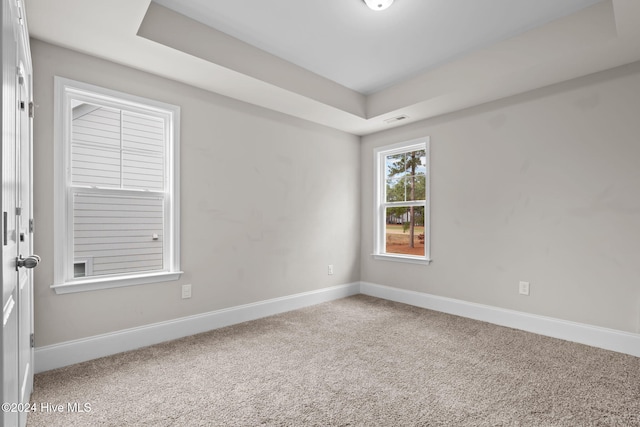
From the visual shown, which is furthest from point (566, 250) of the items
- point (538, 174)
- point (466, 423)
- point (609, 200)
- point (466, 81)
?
point (466, 423)

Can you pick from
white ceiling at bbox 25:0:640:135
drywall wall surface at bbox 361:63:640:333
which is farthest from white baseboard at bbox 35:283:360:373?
white ceiling at bbox 25:0:640:135

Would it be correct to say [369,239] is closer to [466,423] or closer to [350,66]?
[350,66]

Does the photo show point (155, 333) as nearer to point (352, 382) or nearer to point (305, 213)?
point (352, 382)

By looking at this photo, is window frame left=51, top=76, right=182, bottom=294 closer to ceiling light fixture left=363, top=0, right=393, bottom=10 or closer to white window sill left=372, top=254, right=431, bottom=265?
ceiling light fixture left=363, top=0, right=393, bottom=10

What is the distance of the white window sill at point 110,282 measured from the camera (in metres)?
2.47

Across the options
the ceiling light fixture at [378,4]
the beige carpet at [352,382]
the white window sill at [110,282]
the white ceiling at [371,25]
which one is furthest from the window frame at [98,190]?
the ceiling light fixture at [378,4]

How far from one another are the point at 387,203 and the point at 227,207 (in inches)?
87.6

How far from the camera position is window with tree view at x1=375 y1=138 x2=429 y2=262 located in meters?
4.20

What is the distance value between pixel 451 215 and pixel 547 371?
184 centimetres

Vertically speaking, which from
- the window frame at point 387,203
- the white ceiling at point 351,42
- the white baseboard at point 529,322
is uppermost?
the white ceiling at point 351,42

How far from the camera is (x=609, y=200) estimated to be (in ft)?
9.29

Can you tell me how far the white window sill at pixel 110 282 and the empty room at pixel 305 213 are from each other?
2 centimetres

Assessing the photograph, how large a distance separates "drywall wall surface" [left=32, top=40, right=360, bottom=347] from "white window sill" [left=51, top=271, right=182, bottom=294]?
0.05 m

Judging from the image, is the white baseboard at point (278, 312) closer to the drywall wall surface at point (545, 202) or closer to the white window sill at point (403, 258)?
the drywall wall surface at point (545, 202)
